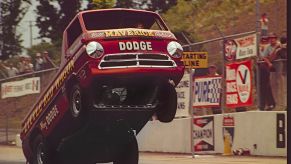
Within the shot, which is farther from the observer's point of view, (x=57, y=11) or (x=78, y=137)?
(x=57, y=11)

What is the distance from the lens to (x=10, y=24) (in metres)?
12.1

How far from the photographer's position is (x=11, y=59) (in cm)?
1263

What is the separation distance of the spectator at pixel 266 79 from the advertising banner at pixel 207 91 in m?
1.42

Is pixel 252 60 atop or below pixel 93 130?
atop

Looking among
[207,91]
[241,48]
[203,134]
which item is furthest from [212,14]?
[203,134]

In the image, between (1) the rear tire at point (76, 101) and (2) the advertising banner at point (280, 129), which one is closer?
(1) the rear tire at point (76, 101)

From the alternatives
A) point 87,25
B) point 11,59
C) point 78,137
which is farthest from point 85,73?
point 11,59

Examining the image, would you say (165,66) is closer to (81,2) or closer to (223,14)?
(81,2)

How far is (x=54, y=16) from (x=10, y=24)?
2.78 ft

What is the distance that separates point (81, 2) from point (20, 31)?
57.9 inches

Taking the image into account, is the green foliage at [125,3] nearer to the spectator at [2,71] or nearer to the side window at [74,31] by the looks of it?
the side window at [74,31]

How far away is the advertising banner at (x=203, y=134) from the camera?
17781 millimetres

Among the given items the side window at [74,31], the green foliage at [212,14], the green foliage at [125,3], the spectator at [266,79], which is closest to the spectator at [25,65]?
the green foliage at [125,3]

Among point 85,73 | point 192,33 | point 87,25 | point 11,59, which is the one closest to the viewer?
point 85,73
